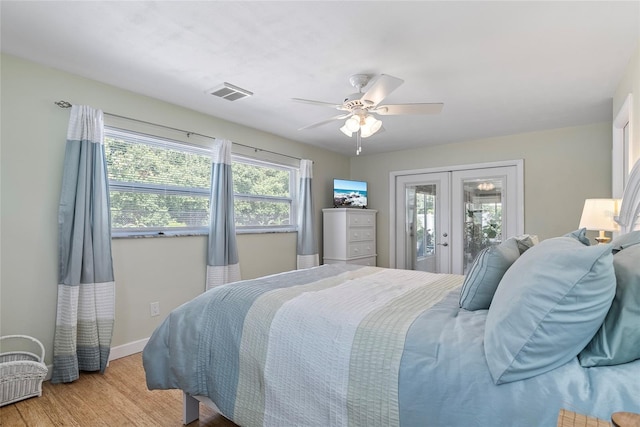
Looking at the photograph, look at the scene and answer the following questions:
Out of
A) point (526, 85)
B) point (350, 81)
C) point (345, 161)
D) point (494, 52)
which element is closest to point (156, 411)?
point (350, 81)

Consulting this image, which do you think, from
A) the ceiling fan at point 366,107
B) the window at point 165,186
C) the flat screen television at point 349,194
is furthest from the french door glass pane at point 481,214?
the window at point 165,186

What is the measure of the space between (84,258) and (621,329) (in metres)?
3.14

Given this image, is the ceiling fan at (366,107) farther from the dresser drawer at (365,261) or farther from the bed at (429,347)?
the dresser drawer at (365,261)

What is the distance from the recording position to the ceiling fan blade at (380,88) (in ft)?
6.93

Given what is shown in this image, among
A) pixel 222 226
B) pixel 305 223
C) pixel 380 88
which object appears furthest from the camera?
pixel 305 223

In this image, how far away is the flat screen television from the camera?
498 cm

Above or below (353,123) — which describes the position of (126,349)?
below

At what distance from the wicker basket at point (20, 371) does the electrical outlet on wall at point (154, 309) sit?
0.83m

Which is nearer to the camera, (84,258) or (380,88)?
(380,88)

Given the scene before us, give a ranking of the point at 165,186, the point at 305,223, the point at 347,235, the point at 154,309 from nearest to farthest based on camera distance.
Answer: the point at 154,309, the point at 165,186, the point at 305,223, the point at 347,235

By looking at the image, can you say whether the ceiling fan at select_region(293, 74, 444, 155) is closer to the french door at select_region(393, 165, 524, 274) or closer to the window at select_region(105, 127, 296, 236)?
the window at select_region(105, 127, 296, 236)

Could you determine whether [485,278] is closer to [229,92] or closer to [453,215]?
[229,92]

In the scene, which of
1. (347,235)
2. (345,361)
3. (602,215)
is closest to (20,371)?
(345,361)

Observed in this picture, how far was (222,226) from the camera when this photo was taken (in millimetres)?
3492
